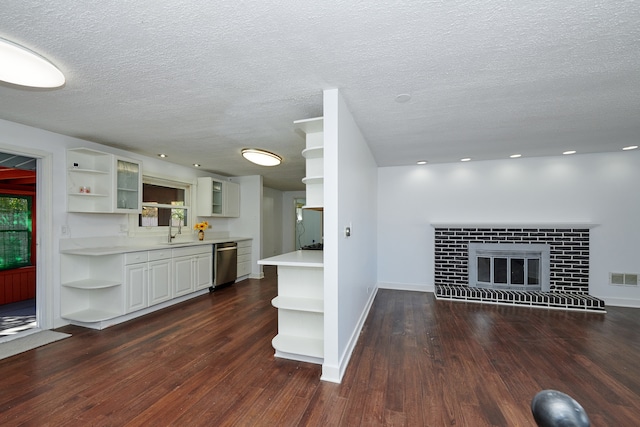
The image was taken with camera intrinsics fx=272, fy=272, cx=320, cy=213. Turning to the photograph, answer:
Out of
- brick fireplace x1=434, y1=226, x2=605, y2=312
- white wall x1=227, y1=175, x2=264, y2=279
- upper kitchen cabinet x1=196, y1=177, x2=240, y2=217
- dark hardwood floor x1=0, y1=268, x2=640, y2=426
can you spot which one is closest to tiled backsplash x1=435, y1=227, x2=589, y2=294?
brick fireplace x1=434, y1=226, x2=605, y2=312

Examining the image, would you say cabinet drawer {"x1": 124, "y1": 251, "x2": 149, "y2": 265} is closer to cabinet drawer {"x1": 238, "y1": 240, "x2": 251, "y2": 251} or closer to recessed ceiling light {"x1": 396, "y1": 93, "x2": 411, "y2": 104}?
cabinet drawer {"x1": 238, "y1": 240, "x2": 251, "y2": 251}

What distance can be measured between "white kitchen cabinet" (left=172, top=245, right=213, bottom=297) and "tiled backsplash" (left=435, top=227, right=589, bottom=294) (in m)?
3.86

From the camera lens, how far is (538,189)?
4262mm

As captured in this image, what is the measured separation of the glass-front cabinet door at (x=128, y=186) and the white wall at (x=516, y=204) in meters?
3.84

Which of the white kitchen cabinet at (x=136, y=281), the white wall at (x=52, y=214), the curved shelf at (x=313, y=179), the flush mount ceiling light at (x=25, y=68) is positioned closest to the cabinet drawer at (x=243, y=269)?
the white kitchen cabinet at (x=136, y=281)

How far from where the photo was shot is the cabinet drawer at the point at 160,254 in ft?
11.9

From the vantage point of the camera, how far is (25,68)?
1.68 metres

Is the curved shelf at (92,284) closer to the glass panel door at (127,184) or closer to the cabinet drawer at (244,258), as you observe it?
the glass panel door at (127,184)

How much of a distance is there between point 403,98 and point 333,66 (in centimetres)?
76

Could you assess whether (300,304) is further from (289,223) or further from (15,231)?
(289,223)

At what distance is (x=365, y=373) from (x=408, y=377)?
0.33 metres

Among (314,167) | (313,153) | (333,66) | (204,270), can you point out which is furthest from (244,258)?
(333,66)

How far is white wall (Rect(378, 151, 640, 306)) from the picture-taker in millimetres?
3949

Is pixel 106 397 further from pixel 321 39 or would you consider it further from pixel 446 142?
pixel 446 142
